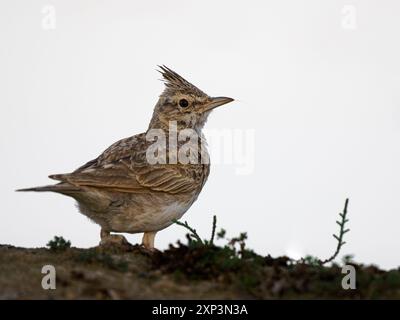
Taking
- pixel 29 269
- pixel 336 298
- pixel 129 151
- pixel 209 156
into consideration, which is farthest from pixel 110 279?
pixel 209 156

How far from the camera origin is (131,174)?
9.80 metres

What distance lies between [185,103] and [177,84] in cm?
38

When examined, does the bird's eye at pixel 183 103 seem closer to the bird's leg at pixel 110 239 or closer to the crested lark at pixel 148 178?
the crested lark at pixel 148 178

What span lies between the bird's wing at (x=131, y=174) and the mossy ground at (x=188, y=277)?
155 cm

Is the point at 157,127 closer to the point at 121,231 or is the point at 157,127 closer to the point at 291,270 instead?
the point at 121,231

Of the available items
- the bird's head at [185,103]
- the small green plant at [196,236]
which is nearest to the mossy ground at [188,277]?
the small green plant at [196,236]

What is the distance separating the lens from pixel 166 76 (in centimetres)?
1147

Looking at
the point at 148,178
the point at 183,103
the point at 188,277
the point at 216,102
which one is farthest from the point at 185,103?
the point at 188,277

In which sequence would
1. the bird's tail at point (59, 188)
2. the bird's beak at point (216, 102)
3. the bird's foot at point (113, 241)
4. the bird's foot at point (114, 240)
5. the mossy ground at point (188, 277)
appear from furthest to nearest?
the bird's beak at point (216, 102) < the bird's foot at point (114, 240) < the bird's foot at point (113, 241) < the bird's tail at point (59, 188) < the mossy ground at point (188, 277)

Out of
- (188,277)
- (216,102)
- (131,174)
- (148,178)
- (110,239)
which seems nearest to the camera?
(188,277)

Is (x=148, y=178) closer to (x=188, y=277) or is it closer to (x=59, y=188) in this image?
(x=59, y=188)

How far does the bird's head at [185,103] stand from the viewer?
37.3ft

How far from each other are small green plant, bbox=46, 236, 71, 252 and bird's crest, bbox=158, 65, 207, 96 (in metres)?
3.98
